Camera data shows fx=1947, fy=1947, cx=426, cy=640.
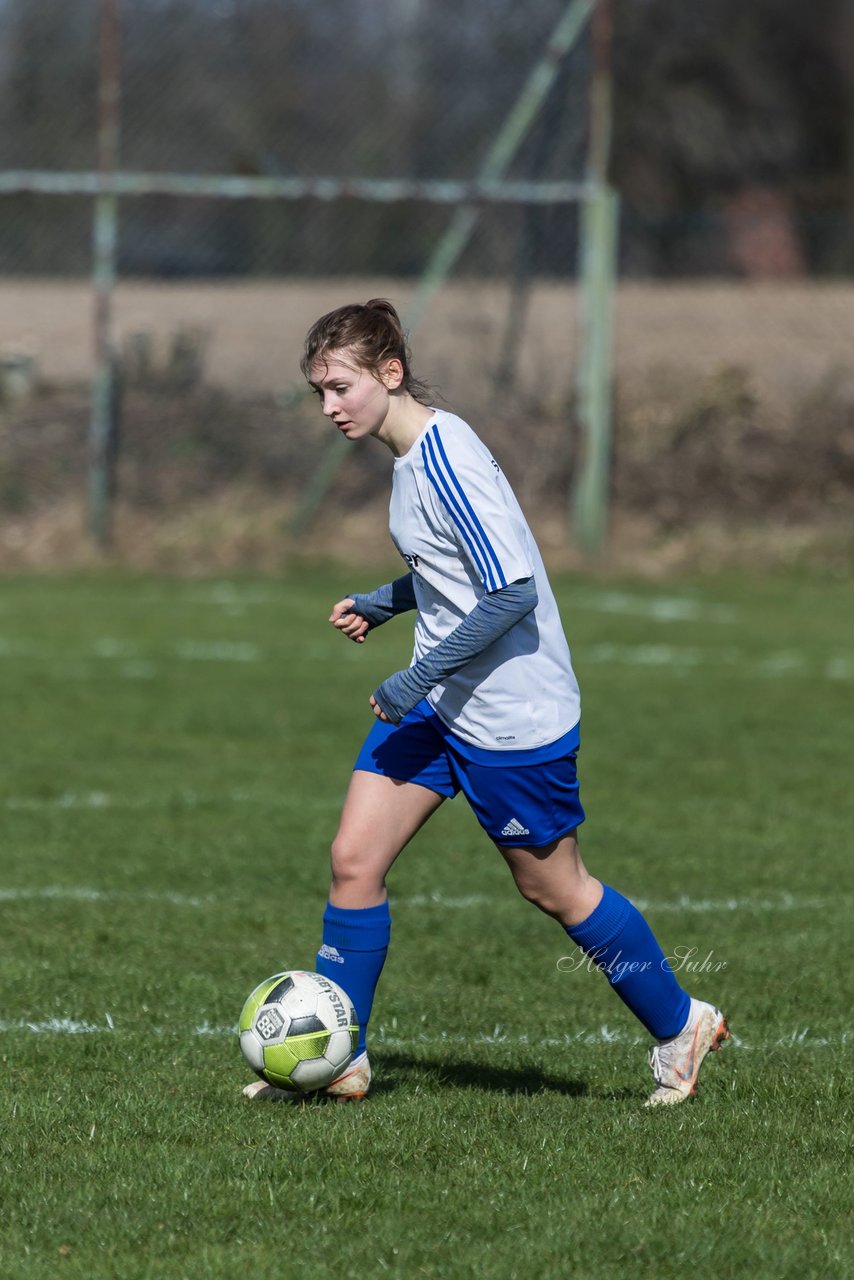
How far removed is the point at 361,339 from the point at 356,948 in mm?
1398

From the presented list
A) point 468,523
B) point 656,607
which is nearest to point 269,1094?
point 468,523

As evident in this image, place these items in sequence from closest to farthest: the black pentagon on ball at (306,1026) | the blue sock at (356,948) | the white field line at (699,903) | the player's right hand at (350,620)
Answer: the black pentagon on ball at (306,1026) → the blue sock at (356,948) → the player's right hand at (350,620) → the white field line at (699,903)

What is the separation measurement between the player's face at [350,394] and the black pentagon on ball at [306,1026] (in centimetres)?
130

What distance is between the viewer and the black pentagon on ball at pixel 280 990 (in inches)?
174

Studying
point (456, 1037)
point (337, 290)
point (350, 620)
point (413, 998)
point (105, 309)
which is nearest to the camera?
point (350, 620)

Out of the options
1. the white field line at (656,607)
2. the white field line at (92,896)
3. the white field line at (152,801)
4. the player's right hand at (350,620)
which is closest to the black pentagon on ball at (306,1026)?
the player's right hand at (350,620)

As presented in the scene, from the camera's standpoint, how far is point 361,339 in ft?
14.1

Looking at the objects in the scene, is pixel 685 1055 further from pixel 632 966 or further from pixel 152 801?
pixel 152 801

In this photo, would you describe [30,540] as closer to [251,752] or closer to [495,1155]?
[251,752]

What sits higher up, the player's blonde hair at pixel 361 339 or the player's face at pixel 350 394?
the player's blonde hair at pixel 361 339

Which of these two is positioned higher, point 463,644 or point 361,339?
point 361,339

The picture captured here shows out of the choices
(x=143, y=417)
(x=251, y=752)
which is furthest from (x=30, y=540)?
(x=251, y=752)

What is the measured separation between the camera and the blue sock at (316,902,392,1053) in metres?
4.52

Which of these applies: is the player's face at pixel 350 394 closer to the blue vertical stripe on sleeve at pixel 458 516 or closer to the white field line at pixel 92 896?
the blue vertical stripe on sleeve at pixel 458 516
